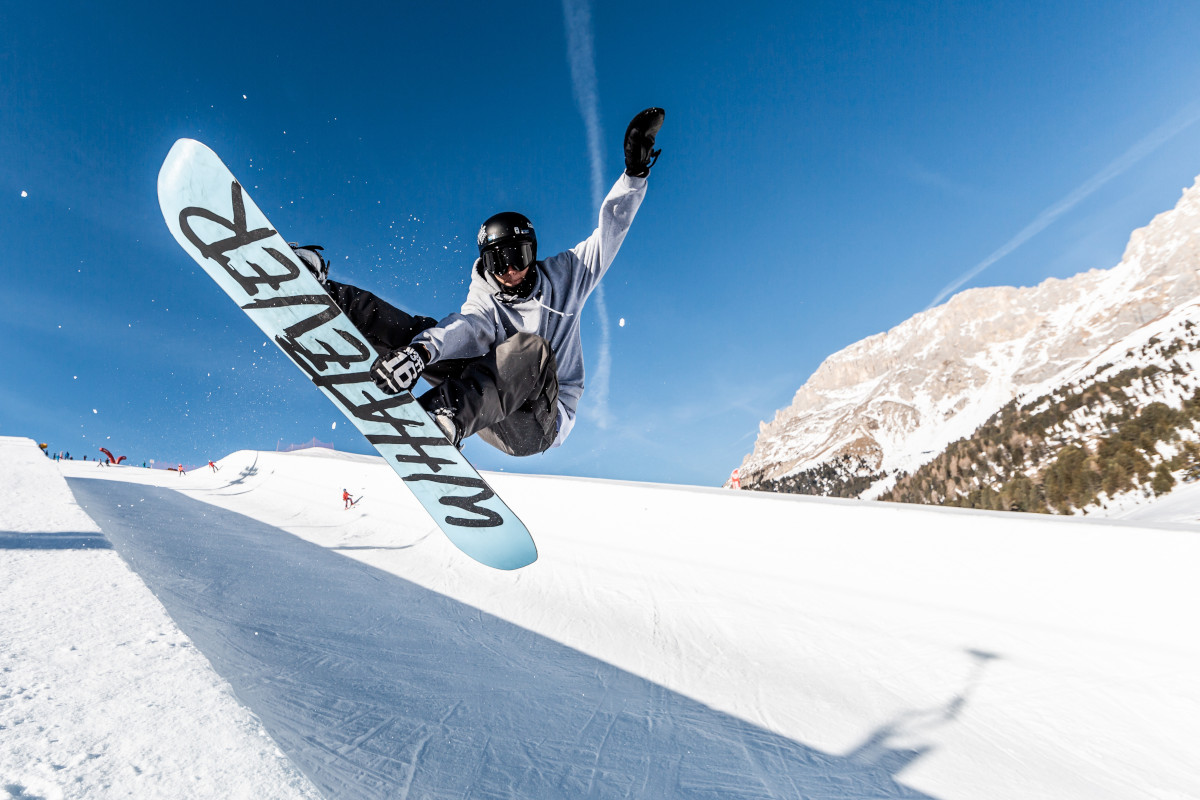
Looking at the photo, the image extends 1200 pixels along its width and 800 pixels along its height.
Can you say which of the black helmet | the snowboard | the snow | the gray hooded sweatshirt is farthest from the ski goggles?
the snow

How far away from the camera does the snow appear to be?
155 cm

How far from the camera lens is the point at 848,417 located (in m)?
186

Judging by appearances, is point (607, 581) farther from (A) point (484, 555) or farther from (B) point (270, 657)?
(B) point (270, 657)

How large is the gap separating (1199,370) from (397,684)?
249 ft

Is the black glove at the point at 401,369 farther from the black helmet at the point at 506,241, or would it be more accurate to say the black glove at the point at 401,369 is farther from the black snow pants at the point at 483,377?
the black helmet at the point at 506,241

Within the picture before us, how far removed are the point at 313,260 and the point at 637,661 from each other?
3737 mm

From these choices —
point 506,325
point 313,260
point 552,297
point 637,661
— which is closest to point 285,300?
point 313,260

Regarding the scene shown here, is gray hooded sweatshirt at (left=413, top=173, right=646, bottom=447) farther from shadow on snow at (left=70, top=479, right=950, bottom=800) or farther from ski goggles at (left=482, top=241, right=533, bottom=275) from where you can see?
shadow on snow at (left=70, top=479, right=950, bottom=800)

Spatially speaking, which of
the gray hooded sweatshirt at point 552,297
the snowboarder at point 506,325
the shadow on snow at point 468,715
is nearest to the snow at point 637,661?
the shadow on snow at point 468,715

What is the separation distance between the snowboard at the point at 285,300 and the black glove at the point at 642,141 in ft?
7.29

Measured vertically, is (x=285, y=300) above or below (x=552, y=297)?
below

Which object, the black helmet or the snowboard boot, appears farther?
the black helmet

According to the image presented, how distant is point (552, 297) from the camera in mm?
4008

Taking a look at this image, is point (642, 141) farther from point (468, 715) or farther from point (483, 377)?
point (468, 715)
